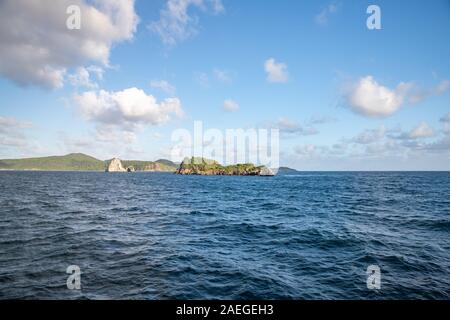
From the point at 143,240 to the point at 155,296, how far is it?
11.4 meters

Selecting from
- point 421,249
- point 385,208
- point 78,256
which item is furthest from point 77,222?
point 385,208

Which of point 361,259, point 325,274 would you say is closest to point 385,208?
point 361,259

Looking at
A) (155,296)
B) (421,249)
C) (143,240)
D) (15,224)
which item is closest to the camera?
(155,296)

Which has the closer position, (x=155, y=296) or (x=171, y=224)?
(x=155, y=296)

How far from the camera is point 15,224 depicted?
30.2 meters

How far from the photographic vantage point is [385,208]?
44125mm

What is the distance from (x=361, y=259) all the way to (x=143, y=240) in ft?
57.0

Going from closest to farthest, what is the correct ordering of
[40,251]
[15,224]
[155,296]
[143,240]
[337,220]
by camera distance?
[155,296], [40,251], [143,240], [15,224], [337,220]

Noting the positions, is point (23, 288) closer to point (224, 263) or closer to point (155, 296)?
point (155, 296)
